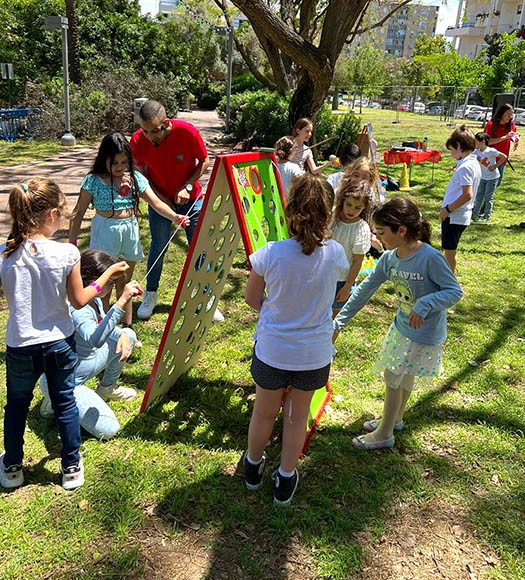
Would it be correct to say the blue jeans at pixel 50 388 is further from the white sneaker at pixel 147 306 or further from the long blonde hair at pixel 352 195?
the white sneaker at pixel 147 306

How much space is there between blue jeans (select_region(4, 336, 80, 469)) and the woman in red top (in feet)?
26.2

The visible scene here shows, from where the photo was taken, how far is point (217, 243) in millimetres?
3082

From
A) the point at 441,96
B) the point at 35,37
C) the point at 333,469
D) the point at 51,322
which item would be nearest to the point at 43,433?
the point at 51,322

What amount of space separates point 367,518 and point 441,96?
43906 mm

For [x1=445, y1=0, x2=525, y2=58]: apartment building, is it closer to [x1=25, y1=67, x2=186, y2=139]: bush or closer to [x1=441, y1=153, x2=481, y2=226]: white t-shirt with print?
[x1=25, y1=67, x2=186, y2=139]: bush

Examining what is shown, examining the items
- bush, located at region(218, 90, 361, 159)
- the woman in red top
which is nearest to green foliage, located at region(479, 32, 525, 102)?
bush, located at region(218, 90, 361, 159)

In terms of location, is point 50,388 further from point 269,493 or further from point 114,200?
point 114,200

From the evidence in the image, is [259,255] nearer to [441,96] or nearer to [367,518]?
[367,518]

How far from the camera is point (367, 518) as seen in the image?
2.50 meters

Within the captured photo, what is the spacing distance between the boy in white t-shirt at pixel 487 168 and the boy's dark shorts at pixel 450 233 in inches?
129

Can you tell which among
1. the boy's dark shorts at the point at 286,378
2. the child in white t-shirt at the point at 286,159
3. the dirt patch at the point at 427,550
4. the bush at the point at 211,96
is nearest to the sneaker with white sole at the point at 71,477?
the boy's dark shorts at the point at 286,378

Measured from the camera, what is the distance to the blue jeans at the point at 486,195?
26.4 feet

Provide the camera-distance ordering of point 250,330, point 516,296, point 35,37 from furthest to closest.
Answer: point 35,37 → point 516,296 → point 250,330

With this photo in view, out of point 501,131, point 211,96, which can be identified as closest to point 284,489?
point 501,131
